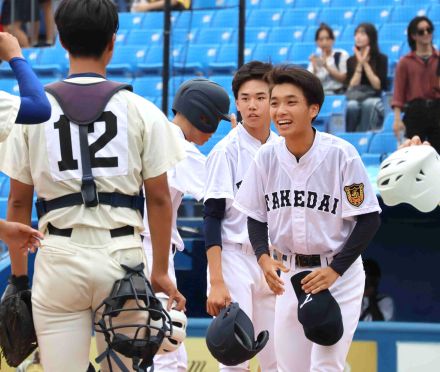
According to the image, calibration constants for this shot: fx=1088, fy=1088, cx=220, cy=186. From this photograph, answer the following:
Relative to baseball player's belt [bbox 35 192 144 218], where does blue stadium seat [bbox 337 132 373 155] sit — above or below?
below

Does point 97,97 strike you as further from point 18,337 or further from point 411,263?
point 411,263

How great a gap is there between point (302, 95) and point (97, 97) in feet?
4.41

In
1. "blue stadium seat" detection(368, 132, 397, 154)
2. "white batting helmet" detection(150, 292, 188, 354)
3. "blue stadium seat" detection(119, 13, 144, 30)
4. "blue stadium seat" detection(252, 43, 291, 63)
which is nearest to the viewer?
"white batting helmet" detection(150, 292, 188, 354)

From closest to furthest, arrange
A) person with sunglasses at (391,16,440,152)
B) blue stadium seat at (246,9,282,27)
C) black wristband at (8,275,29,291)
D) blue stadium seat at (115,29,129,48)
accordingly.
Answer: black wristband at (8,275,29,291), person with sunglasses at (391,16,440,152), blue stadium seat at (246,9,282,27), blue stadium seat at (115,29,129,48)

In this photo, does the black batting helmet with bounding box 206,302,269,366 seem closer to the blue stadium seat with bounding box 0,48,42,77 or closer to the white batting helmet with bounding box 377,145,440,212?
the white batting helmet with bounding box 377,145,440,212

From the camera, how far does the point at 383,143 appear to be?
982 cm

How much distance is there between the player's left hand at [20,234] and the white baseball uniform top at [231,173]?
76.2 inches

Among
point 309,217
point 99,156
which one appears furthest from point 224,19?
point 99,156

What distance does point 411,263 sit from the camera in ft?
29.7

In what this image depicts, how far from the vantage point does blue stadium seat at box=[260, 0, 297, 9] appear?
13975 mm

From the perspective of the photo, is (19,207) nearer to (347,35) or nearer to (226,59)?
(347,35)

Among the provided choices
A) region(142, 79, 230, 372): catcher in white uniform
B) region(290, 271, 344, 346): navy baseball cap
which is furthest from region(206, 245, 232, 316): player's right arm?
region(290, 271, 344, 346): navy baseball cap

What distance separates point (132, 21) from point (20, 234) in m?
11.3

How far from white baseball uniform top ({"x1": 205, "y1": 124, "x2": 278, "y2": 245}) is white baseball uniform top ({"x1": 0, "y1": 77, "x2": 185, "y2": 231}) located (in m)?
1.58
